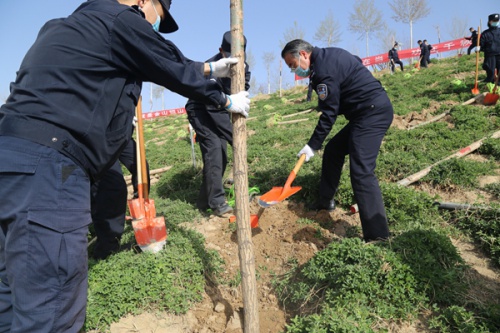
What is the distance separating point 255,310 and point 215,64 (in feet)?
6.29

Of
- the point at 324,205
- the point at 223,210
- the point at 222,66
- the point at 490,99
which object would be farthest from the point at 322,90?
the point at 490,99

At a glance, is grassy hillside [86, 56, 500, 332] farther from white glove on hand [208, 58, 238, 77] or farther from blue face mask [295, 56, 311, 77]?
white glove on hand [208, 58, 238, 77]

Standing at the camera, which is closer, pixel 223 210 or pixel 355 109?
pixel 355 109

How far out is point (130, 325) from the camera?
2.65 metres

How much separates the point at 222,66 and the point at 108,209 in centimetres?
187

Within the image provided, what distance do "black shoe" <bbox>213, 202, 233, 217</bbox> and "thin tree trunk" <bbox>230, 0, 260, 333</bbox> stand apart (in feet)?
5.68

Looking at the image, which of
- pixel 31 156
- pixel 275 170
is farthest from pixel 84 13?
pixel 275 170

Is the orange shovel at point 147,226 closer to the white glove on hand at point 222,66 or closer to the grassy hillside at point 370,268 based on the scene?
the grassy hillside at point 370,268

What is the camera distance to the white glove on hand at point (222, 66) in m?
2.45

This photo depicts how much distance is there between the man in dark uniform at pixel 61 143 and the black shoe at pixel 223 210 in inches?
97.9

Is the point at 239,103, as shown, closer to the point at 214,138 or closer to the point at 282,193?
the point at 282,193

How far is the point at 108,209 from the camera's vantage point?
3.32 metres

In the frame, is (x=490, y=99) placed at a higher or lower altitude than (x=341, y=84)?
lower

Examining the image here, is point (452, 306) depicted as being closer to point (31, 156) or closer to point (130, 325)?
point (130, 325)
